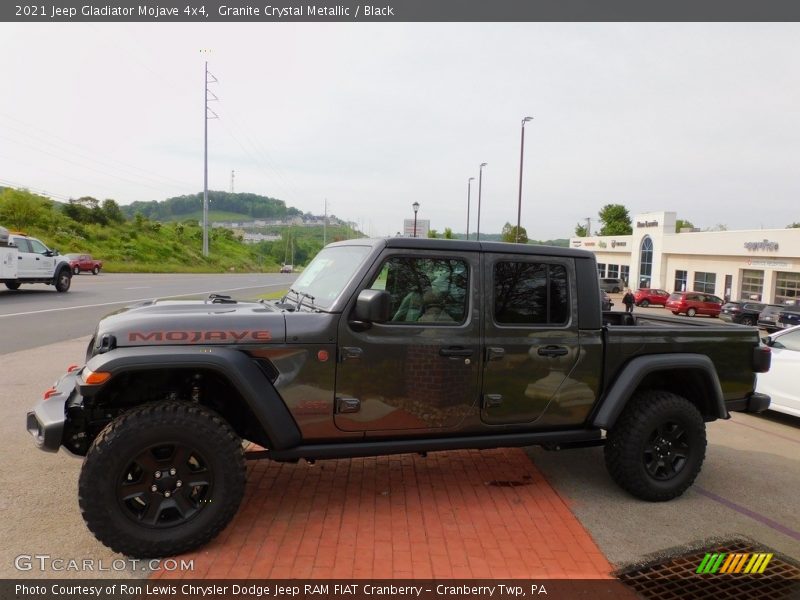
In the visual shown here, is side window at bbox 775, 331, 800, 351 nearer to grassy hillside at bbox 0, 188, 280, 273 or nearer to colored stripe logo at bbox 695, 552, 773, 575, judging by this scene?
colored stripe logo at bbox 695, 552, 773, 575

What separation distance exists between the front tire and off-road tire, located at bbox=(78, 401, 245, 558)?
67.4 feet

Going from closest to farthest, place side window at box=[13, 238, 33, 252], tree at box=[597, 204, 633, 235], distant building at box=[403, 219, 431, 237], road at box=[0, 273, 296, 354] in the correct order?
road at box=[0, 273, 296, 354]
side window at box=[13, 238, 33, 252]
distant building at box=[403, 219, 431, 237]
tree at box=[597, 204, 633, 235]

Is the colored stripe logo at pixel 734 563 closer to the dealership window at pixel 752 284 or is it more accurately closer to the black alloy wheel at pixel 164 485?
the black alloy wheel at pixel 164 485

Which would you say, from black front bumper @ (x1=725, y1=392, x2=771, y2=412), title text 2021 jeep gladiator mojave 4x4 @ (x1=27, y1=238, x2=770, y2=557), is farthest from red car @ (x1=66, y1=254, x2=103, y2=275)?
black front bumper @ (x1=725, y1=392, x2=771, y2=412)

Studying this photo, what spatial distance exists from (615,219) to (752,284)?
57.4 m

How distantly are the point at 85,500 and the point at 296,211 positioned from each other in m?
183

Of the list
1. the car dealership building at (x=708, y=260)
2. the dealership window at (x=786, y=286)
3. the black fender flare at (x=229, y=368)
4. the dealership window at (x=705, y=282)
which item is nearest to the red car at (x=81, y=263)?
the car dealership building at (x=708, y=260)

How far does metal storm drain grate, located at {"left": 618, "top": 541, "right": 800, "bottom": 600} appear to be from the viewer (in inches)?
122

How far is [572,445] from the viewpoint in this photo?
4281mm

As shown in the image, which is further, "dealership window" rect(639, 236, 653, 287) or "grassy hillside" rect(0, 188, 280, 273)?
"grassy hillside" rect(0, 188, 280, 273)

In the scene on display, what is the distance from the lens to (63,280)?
2084 cm

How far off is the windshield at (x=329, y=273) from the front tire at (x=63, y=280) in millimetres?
19884

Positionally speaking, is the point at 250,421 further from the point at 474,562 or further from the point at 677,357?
the point at 677,357

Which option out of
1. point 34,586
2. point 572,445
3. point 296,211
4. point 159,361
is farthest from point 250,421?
point 296,211
